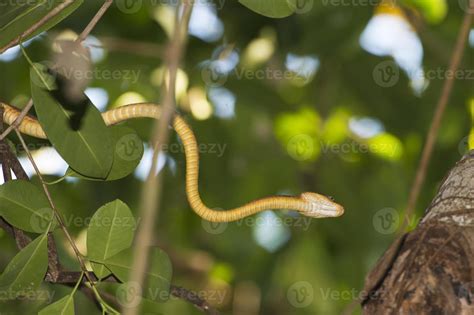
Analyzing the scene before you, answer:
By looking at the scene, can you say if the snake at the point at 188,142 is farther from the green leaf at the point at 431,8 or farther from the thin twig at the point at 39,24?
the green leaf at the point at 431,8

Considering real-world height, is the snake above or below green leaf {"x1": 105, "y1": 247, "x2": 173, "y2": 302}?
above

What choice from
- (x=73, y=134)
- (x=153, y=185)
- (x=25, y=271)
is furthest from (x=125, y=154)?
(x=153, y=185)

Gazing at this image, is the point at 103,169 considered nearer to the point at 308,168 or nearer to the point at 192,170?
the point at 192,170

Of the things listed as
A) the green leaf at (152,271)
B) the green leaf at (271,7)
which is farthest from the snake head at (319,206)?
the green leaf at (271,7)

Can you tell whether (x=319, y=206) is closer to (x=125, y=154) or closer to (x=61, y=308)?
(x=125, y=154)

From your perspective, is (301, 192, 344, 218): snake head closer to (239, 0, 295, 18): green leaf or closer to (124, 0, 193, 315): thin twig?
(239, 0, 295, 18): green leaf

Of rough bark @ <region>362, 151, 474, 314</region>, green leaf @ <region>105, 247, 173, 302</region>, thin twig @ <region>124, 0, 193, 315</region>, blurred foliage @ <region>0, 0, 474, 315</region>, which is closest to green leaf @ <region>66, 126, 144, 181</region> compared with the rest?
green leaf @ <region>105, 247, 173, 302</region>
